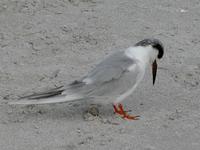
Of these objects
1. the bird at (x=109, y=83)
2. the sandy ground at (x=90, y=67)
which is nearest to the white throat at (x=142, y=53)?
the bird at (x=109, y=83)

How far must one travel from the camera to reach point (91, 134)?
516 centimetres

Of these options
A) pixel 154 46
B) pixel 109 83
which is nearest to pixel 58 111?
pixel 109 83

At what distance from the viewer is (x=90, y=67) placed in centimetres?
632

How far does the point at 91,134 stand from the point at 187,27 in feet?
8.51

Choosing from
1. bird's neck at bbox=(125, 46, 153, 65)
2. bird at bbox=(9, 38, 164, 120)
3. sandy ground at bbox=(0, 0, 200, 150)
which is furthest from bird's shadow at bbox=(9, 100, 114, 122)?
bird's neck at bbox=(125, 46, 153, 65)

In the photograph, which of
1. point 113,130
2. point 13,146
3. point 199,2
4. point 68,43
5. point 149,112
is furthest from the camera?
point 199,2

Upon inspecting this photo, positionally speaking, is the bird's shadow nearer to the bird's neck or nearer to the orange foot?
the orange foot

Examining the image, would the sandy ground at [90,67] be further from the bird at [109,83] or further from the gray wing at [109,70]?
the gray wing at [109,70]

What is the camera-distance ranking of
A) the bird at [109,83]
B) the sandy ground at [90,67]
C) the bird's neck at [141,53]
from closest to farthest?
the sandy ground at [90,67] → the bird at [109,83] → the bird's neck at [141,53]

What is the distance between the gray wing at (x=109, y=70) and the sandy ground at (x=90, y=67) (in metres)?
0.35

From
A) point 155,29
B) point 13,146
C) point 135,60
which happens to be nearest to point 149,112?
point 135,60

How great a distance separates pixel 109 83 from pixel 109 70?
11 centimetres

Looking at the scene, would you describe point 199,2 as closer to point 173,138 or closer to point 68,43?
point 68,43

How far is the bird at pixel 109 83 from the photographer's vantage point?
527 centimetres
